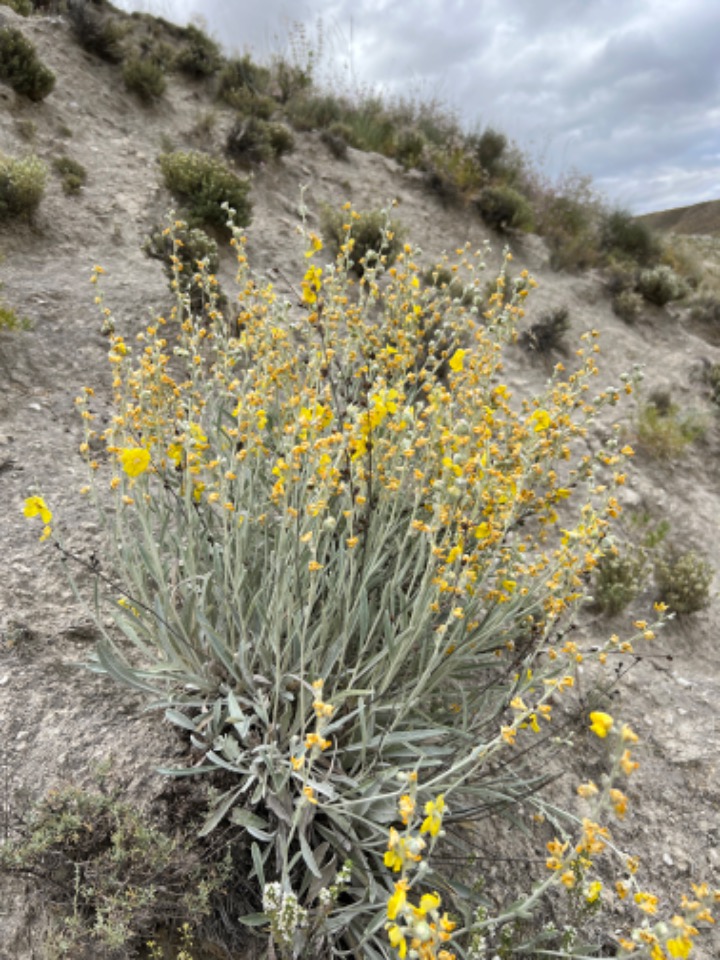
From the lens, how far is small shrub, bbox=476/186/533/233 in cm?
908

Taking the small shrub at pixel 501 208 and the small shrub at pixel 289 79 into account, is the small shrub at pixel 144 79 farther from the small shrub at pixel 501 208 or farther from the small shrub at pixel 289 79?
the small shrub at pixel 501 208

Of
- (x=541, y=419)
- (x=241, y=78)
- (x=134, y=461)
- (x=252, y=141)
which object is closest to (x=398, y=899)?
(x=134, y=461)

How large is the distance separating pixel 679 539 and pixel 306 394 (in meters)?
4.65

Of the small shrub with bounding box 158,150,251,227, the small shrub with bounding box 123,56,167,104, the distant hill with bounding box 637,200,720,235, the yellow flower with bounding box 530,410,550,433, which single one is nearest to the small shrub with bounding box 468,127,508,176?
the small shrub with bounding box 123,56,167,104

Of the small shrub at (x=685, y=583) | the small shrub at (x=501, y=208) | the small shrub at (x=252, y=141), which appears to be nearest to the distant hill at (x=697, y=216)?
the small shrub at (x=501, y=208)

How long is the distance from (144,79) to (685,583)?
8.76 meters

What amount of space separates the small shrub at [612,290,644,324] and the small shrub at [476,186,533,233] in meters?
1.91

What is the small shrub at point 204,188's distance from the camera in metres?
5.99

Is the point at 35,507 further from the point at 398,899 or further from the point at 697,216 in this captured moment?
the point at 697,216

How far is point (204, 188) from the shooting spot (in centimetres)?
600

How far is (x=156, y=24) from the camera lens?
9.62 m

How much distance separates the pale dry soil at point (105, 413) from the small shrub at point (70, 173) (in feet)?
0.31

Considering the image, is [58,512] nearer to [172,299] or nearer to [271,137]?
[172,299]

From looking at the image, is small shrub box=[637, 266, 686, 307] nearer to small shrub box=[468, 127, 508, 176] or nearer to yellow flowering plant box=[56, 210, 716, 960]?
small shrub box=[468, 127, 508, 176]
